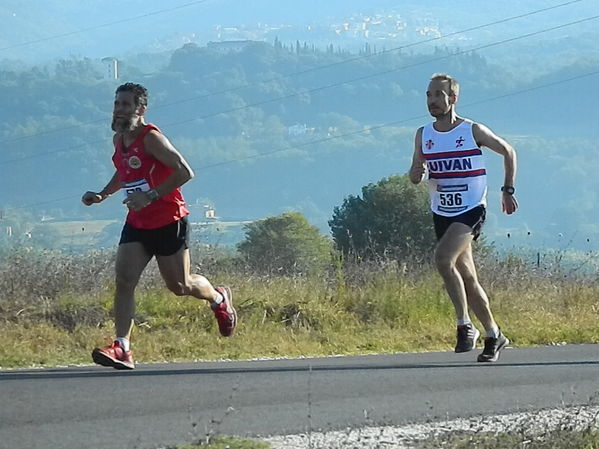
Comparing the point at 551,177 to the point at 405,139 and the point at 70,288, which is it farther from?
the point at 70,288

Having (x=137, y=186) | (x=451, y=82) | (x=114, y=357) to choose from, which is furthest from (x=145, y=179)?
(x=451, y=82)

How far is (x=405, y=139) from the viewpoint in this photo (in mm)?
103688

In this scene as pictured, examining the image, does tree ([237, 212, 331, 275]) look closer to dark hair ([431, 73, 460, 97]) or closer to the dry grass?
the dry grass

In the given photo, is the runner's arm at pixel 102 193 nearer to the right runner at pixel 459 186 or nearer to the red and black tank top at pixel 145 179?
the red and black tank top at pixel 145 179

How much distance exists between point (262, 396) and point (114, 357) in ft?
4.13

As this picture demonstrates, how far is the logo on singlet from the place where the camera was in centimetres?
832

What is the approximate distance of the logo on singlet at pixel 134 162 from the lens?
8320mm

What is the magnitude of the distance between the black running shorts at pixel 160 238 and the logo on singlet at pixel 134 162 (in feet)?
1.29

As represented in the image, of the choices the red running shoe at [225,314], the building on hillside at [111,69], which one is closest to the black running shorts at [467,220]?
the red running shoe at [225,314]

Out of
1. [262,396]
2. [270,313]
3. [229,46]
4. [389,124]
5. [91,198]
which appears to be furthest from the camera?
[229,46]

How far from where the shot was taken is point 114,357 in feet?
26.6

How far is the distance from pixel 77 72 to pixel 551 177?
3492cm

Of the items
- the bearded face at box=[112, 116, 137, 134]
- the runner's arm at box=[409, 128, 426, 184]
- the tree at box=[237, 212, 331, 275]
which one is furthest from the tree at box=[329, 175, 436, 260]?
the bearded face at box=[112, 116, 137, 134]

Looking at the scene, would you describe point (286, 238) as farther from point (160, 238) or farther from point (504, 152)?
point (160, 238)
